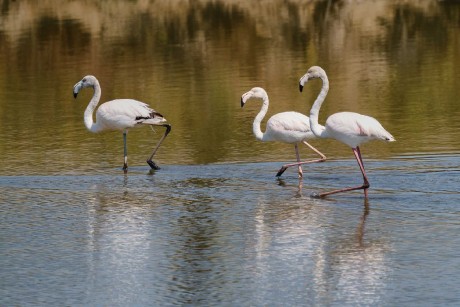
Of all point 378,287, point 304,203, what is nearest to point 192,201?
point 304,203

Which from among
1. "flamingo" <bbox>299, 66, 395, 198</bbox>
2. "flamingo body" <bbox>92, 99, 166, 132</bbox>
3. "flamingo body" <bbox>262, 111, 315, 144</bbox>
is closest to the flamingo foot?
"flamingo body" <bbox>92, 99, 166, 132</bbox>

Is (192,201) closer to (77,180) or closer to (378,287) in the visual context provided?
(77,180)

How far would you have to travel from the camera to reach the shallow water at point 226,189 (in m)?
9.57

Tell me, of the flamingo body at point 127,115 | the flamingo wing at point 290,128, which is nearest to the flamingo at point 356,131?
the flamingo wing at point 290,128

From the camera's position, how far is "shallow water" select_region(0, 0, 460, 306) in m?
9.57

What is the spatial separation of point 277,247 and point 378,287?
169 cm

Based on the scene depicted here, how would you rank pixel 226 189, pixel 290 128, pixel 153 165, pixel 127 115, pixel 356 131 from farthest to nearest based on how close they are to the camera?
pixel 127 115 → pixel 153 165 → pixel 290 128 → pixel 226 189 → pixel 356 131

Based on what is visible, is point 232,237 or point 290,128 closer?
point 232,237

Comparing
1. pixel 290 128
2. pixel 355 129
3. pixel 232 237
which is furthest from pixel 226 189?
pixel 232 237

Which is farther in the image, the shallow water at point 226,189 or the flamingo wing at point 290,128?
the flamingo wing at point 290,128

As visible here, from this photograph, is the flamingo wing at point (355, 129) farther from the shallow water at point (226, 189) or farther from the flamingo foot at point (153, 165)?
the flamingo foot at point (153, 165)

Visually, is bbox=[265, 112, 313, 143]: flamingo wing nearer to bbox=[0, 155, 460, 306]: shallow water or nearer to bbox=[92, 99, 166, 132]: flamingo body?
bbox=[0, 155, 460, 306]: shallow water

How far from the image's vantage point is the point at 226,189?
13711mm

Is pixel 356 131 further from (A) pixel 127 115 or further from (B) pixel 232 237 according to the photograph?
(A) pixel 127 115
